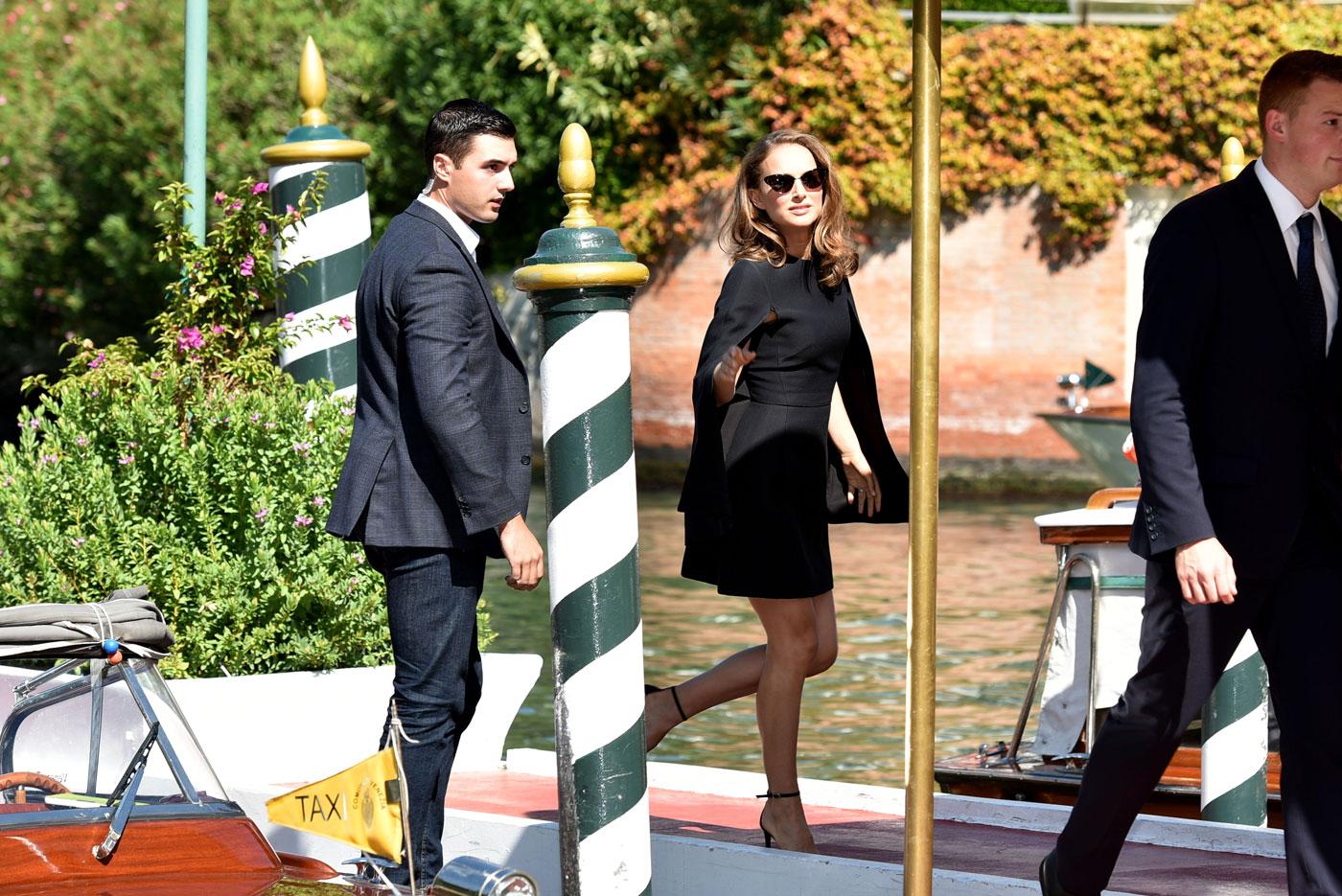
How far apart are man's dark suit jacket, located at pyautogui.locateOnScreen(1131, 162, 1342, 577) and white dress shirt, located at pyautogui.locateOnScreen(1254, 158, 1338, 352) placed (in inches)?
1.4

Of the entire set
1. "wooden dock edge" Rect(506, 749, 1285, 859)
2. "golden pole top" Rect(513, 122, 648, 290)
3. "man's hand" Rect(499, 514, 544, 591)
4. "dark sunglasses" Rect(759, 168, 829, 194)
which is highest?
"dark sunglasses" Rect(759, 168, 829, 194)

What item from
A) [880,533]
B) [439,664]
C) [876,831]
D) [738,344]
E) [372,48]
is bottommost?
[880,533]

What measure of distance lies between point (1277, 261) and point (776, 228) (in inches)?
54.7

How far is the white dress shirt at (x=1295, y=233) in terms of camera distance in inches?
164

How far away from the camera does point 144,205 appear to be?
23.2 m

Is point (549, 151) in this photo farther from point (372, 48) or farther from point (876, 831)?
point (876, 831)

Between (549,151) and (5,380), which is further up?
(549,151)

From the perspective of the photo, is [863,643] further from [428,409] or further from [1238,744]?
[428,409]

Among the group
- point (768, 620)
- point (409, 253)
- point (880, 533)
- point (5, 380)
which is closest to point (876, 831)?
point (768, 620)

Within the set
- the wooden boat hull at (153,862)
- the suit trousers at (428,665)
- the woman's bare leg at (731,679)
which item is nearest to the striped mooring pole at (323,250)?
the woman's bare leg at (731,679)

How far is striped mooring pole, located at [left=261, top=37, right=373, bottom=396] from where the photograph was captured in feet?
24.2

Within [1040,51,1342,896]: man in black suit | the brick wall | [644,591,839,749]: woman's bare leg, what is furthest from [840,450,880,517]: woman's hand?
the brick wall

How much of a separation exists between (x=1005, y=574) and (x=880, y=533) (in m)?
3.00

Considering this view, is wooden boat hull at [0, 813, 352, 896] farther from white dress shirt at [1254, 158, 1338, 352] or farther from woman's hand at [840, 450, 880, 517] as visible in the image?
white dress shirt at [1254, 158, 1338, 352]
